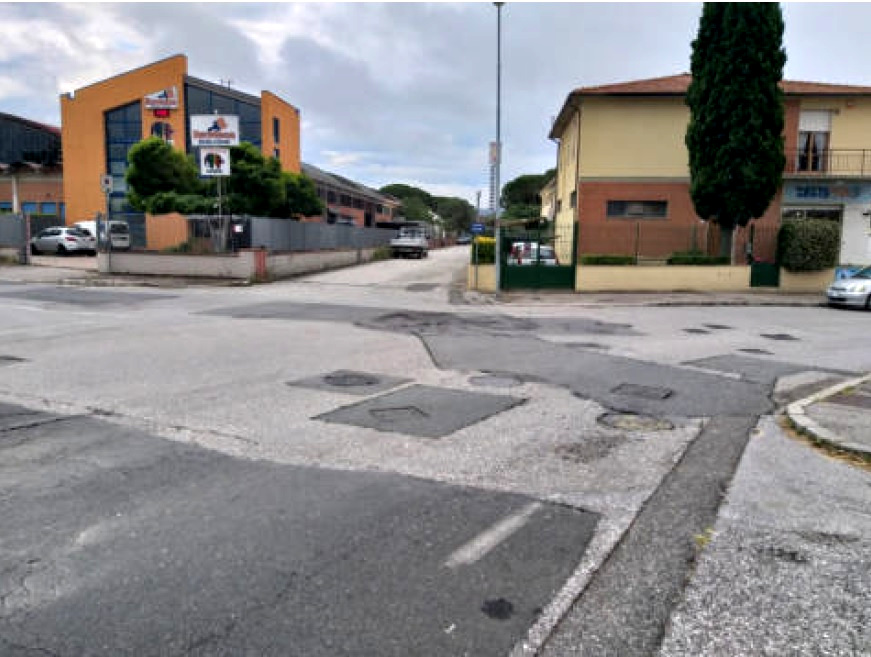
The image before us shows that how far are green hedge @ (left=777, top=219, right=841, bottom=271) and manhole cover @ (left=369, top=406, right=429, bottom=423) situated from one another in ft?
70.8

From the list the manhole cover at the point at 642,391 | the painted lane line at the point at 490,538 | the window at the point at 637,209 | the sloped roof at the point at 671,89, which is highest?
the sloped roof at the point at 671,89

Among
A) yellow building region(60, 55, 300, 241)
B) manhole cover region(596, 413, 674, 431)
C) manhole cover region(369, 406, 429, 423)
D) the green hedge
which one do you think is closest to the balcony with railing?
the green hedge

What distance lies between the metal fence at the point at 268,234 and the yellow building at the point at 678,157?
11594 mm

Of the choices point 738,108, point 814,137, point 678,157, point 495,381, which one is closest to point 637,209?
point 678,157

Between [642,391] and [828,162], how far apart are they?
2683 cm

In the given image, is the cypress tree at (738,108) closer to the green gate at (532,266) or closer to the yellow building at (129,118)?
the green gate at (532,266)

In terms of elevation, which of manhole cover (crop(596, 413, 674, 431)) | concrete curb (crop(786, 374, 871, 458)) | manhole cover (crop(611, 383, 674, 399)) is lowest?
manhole cover (crop(596, 413, 674, 431))

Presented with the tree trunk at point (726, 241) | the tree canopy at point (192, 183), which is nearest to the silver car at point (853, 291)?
the tree trunk at point (726, 241)

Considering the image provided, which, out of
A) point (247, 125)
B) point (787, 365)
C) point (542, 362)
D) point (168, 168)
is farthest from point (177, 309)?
point (247, 125)

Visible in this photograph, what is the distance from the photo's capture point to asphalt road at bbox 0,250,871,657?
123 inches

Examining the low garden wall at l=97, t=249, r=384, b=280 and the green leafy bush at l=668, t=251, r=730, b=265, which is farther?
the low garden wall at l=97, t=249, r=384, b=280

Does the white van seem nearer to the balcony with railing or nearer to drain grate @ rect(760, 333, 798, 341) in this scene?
drain grate @ rect(760, 333, 798, 341)

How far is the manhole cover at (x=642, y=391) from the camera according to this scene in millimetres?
8008

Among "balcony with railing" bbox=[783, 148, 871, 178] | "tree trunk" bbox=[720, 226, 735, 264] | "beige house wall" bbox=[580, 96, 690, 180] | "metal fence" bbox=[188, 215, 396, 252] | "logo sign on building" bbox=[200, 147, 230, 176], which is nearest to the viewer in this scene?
"tree trunk" bbox=[720, 226, 735, 264]
